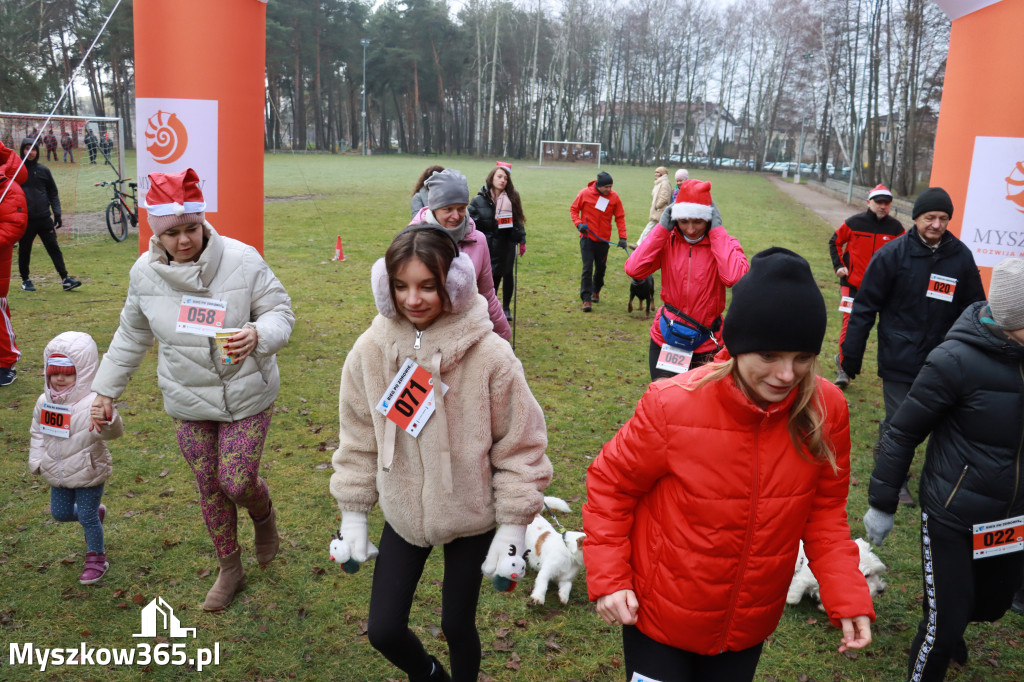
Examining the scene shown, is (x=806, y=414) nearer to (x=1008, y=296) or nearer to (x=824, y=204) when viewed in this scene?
(x=1008, y=296)

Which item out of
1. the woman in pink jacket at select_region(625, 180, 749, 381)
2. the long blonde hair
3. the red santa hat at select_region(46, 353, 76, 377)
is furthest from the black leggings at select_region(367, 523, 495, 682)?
the woman in pink jacket at select_region(625, 180, 749, 381)

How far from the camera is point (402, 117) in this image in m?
76.9

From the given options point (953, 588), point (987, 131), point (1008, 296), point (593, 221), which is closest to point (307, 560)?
point (953, 588)

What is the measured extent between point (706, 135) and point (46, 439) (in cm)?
7950

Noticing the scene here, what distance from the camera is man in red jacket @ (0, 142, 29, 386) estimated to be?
7203 millimetres

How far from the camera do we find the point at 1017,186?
6855 millimetres

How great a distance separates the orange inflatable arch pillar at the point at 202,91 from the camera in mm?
7332

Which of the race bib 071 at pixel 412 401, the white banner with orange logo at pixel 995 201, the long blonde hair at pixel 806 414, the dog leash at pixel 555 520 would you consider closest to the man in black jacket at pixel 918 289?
the white banner with orange logo at pixel 995 201

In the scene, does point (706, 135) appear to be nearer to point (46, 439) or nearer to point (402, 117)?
point (402, 117)

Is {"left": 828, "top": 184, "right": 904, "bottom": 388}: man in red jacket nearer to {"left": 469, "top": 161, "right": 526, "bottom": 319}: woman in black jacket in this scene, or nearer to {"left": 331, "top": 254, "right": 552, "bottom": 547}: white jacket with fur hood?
{"left": 469, "top": 161, "right": 526, "bottom": 319}: woman in black jacket

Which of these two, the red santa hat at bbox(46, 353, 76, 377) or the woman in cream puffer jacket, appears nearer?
the woman in cream puffer jacket

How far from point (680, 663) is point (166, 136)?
23.0 ft

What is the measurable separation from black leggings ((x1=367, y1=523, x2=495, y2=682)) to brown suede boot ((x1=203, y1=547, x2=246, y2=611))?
166cm

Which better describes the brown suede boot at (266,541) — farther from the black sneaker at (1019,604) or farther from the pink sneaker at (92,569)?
the black sneaker at (1019,604)
